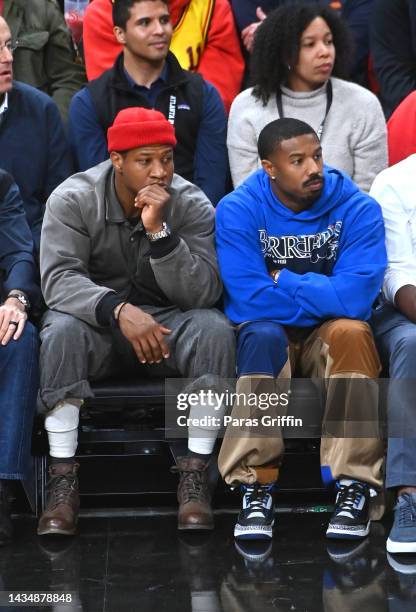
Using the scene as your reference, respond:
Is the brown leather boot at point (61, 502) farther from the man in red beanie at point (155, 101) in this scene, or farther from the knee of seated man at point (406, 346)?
the man in red beanie at point (155, 101)

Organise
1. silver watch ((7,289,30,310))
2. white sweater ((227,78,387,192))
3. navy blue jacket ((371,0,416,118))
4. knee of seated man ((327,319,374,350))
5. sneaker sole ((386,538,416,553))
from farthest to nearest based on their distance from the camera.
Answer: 1. navy blue jacket ((371,0,416,118))
2. white sweater ((227,78,387,192))
3. silver watch ((7,289,30,310))
4. knee of seated man ((327,319,374,350))
5. sneaker sole ((386,538,416,553))

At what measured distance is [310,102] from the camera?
5.46 meters

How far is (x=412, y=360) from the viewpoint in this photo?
4355mm

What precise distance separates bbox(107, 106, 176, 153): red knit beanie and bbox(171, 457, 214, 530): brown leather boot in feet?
3.98

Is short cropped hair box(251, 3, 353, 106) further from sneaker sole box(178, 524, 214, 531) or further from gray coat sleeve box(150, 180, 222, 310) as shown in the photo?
sneaker sole box(178, 524, 214, 531)

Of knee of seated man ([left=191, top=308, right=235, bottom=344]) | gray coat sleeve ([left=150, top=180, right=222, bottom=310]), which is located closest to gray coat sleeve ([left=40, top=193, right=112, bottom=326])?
gray coat sleeve ([left=150, top=180, right=222, bottom=310])

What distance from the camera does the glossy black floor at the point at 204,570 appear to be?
380cm

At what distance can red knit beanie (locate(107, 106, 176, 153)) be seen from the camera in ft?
15.3

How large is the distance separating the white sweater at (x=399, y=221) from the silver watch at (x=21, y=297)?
1.39 m

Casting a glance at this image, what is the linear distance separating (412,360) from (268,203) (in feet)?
2.80

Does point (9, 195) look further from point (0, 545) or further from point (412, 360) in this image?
point (412, 360)

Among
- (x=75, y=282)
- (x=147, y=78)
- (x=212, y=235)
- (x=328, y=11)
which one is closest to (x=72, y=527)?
(x=75, y=282)

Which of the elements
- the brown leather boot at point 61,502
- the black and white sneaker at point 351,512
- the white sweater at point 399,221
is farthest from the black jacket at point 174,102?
the black and white sneaker at point 351,512

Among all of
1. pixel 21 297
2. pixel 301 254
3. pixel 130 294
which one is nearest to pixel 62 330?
pixel 21 297
